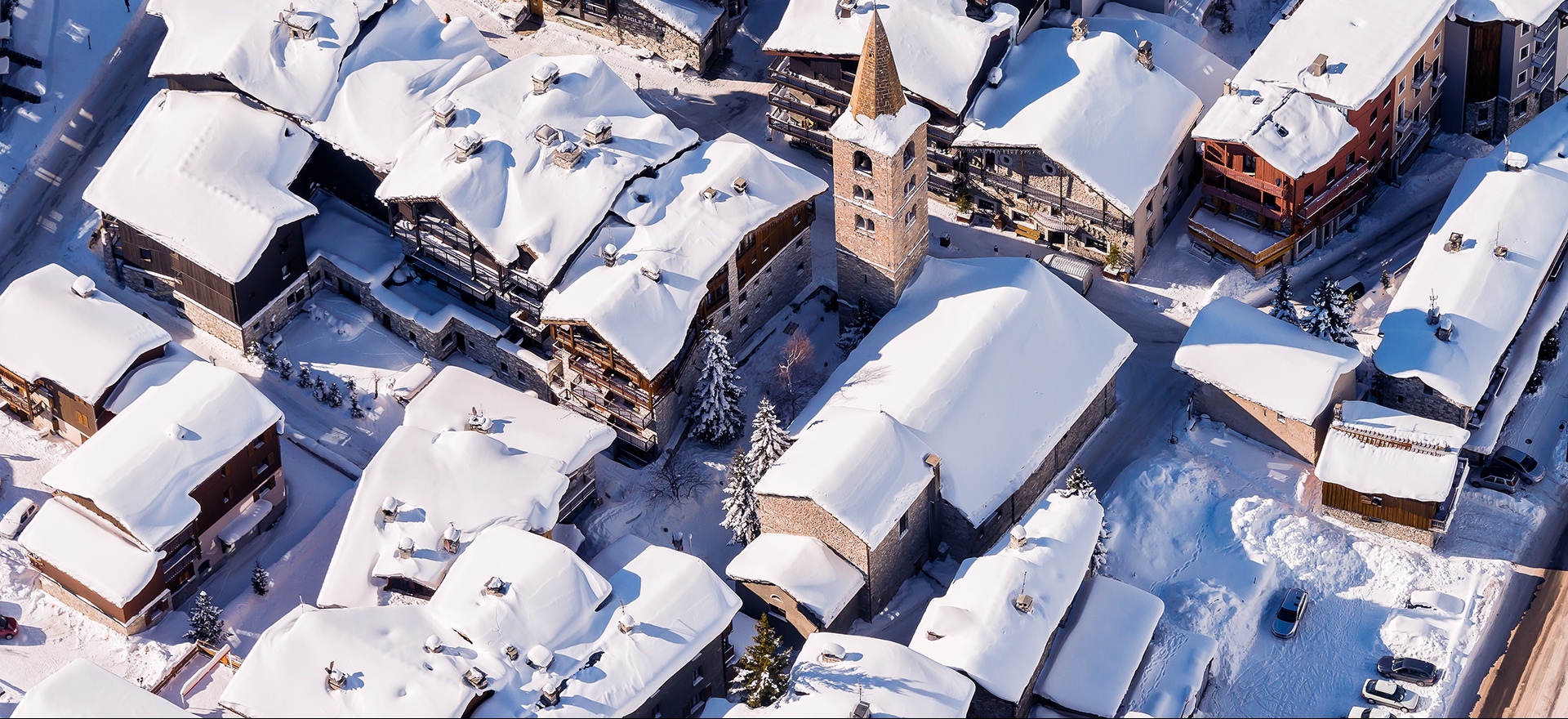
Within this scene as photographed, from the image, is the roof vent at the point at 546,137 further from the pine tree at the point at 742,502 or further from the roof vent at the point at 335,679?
the roof vent at the point at 335,679

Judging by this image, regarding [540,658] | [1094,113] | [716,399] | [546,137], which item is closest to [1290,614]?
[716,399]

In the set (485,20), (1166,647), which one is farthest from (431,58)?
(1166,647)

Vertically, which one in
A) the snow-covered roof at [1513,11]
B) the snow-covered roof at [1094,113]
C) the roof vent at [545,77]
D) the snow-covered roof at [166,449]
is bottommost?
the snow-covered roof at [166,449]

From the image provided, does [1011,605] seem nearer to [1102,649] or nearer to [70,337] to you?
[1102,649]

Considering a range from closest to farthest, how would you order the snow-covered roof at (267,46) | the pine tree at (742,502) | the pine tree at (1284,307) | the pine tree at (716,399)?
the pine tree at (742,502) → the pine tree at (716,399) → the pine tree at (1284,307) → the snow-covered roof at (267,46)

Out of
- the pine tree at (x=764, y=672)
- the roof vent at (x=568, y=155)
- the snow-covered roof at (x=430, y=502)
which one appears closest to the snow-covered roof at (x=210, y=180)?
the roof vent at (x=568, y=155)

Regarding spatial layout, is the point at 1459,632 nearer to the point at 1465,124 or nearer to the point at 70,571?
the point at 1465,124
